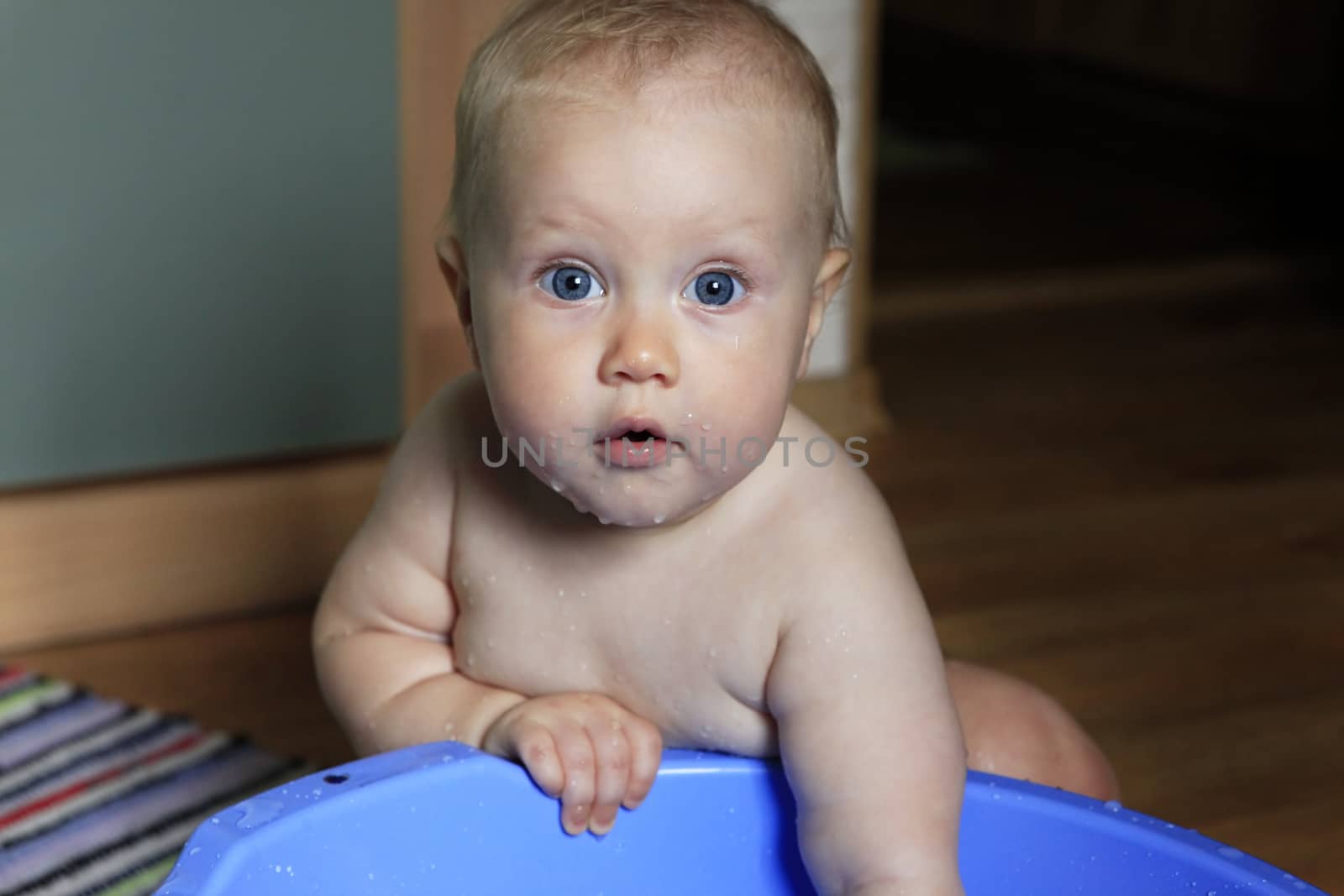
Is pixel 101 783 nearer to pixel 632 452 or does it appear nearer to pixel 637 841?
pixel 637 841

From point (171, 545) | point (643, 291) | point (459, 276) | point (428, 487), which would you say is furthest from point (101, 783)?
point (643, 291)

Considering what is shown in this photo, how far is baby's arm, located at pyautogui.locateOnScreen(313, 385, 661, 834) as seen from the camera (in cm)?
77

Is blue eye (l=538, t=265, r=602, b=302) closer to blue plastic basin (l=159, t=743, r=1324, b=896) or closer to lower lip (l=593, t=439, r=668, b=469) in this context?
lower lip (l=593, t=439, r=668, b=469)

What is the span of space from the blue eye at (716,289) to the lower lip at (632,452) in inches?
2.3

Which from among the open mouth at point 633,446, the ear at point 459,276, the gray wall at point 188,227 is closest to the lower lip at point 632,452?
the open mouth at point 633,446

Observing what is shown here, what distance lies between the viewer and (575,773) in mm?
760

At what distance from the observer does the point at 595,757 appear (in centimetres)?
77

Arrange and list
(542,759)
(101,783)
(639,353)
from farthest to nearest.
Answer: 1. (101,783)
2. (542,759)
3. (639,353)

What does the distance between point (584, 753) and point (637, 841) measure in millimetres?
60

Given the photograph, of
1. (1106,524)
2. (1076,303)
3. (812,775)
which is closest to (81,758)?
(812,775)

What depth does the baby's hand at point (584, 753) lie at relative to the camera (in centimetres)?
76

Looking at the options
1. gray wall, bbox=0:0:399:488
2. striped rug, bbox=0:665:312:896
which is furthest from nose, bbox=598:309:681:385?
gray wall, bbox=0:0:399:488

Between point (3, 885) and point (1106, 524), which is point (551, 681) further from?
point (1106, 524)

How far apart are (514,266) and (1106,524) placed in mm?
1067
